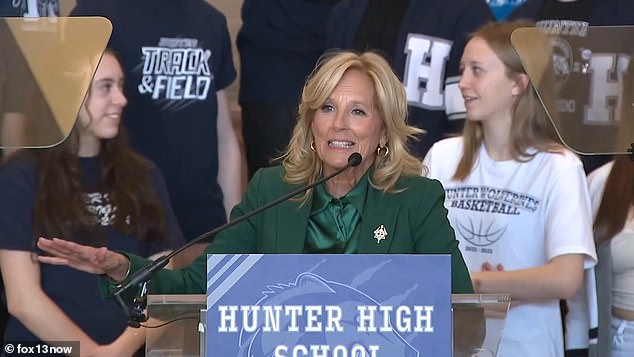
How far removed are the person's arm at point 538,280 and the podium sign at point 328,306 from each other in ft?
4.79

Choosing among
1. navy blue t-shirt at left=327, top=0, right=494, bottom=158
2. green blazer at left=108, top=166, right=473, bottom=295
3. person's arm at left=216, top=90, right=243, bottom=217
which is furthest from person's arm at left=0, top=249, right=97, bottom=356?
navy blue t-shirt at left=327, top=0, right=494, bottom=158

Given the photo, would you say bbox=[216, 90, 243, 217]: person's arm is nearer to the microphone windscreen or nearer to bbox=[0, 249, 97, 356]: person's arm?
bbox=[0, 249, 97, 356]: person's arm

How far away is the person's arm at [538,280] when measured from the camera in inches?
163

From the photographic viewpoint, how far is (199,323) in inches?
108

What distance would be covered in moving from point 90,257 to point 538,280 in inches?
62.2

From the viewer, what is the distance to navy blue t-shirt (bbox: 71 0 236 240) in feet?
15.8

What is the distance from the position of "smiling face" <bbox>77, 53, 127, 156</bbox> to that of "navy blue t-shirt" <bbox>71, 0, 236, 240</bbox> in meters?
0.17

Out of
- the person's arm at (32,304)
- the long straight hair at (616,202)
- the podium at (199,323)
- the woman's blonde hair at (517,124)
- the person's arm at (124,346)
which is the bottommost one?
the person's arm at (124,346)

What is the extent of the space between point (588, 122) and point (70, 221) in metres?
1.72

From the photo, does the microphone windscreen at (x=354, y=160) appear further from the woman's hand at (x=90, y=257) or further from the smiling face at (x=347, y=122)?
the woman's hand at (x=90, y=257)

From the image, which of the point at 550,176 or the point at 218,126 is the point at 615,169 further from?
the point at 218,126

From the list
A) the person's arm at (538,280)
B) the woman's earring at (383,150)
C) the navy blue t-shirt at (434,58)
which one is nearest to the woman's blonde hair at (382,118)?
the woman's earring at (383,150)

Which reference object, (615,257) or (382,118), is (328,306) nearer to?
(382,118)

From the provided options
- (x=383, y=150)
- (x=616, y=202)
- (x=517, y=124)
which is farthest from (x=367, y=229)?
(x=616, y=202)
